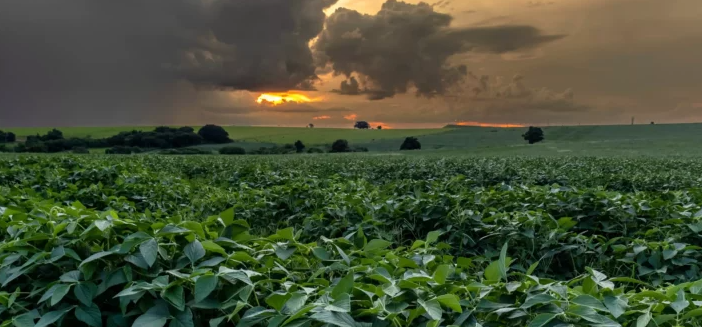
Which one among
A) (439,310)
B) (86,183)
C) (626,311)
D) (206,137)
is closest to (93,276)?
(439,310)

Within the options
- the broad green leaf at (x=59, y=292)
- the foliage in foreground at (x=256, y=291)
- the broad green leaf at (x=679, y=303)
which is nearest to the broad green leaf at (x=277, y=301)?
the foliage in foreground at (x=256, y=291)

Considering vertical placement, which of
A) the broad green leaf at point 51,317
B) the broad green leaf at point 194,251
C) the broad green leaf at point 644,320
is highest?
the broad green leaf at point 194,251

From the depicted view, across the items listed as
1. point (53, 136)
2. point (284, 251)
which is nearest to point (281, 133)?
point (53, 136)

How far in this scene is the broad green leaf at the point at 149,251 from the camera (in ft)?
7.39

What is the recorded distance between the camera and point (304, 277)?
260 centimetres

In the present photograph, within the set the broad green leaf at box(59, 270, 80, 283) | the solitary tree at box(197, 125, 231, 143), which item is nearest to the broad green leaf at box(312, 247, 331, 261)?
the broad green leaf at box(59, 270, 80, 283)

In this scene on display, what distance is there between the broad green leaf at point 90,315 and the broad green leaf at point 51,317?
5 centimetres

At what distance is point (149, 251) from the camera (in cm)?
230

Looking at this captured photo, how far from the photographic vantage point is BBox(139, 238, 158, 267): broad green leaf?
2.25 m

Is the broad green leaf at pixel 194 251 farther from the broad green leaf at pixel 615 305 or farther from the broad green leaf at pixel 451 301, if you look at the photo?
the broad green leaf at pixel 615 305

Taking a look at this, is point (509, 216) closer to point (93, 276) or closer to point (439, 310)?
point (439, 310)

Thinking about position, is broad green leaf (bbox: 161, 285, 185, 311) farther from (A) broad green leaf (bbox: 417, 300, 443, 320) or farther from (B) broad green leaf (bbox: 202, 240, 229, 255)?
(A) broad green leaf (bbox: 417, 300, 443, 320)

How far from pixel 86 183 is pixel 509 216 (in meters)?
8.69

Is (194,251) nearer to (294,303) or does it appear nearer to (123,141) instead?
(294,303)
